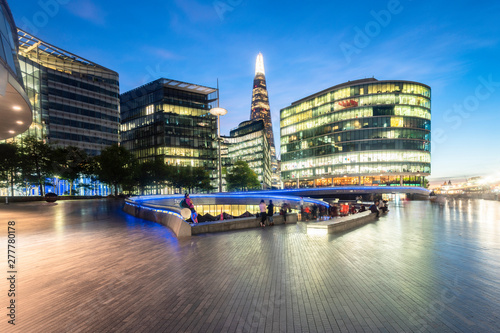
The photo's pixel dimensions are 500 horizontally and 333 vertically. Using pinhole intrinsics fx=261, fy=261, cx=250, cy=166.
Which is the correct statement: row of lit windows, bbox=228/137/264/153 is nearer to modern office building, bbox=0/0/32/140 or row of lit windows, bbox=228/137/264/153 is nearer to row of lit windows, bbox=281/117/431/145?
row of lit windows, bbox=281/117/431/145

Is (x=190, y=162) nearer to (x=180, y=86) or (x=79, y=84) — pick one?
(x=180, y=86)

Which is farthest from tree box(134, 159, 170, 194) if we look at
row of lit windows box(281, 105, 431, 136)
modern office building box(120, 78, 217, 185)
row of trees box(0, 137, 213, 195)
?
row of lit windows box(281, 105, 431, 136)

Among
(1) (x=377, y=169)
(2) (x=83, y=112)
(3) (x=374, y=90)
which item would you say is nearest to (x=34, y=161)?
(2) (x=83, y=112)

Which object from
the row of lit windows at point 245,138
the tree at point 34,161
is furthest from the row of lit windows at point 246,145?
→ the tree at point 34,161

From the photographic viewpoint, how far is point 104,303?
5.44 meters

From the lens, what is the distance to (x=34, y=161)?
4275 centimetres

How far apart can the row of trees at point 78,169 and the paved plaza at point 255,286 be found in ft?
132

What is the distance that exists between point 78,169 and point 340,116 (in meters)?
86.1

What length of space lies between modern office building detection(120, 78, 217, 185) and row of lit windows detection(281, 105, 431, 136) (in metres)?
Result: 37.6

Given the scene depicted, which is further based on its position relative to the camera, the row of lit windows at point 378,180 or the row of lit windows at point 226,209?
the row of lit windows at point 378,180

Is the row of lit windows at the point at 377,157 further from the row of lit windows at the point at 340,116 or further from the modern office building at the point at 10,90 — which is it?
the modern office building at the point at 10,90

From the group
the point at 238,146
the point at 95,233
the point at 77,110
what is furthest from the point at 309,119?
the point at 95,233

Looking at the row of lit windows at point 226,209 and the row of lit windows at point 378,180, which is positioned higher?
the row of lit windows at point 378,180

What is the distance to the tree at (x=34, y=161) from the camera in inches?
1642
